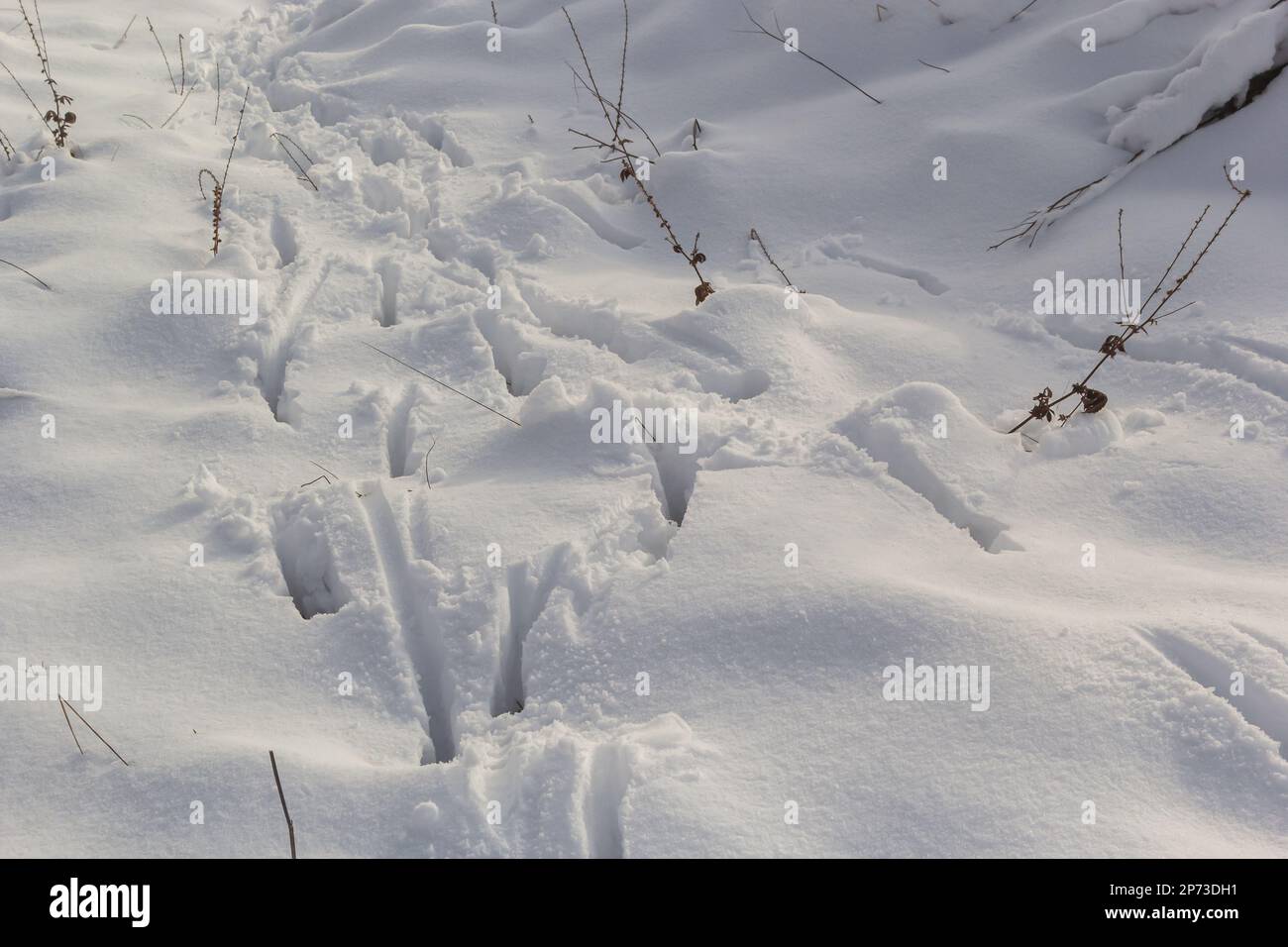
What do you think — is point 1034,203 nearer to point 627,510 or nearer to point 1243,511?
point 1243,511

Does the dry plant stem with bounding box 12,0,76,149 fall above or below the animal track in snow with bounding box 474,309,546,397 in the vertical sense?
above

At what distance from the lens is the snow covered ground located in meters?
1.94

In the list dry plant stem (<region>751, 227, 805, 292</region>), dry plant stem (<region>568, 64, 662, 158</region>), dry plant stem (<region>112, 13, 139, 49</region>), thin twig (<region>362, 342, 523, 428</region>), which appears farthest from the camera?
dry plant stem (<region>112, 13, 139, 49</region>)

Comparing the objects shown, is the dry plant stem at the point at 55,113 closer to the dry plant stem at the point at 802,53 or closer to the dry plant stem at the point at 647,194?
the dry plant stem at the point at 647,194

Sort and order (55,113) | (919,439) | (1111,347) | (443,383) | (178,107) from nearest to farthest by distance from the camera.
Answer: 1. (919,439)
2. (1111,347)
3. (443,383)
4. (55,113)
5. (178,107)

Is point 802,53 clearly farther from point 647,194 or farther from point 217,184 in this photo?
point 217,184

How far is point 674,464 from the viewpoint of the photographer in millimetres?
2775

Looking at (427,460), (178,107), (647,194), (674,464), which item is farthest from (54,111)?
(674,464)

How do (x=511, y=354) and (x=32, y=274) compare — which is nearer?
(x=511, y=354)

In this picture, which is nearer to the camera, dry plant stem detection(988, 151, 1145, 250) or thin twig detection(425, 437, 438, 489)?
thin twig detection(425, 437, 438, 489)

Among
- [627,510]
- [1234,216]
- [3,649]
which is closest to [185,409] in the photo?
[3,649]

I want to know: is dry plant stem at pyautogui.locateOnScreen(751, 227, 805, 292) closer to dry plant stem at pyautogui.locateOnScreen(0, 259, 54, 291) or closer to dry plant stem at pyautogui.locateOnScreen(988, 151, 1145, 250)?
dry plant stem at pyautogui.locateOnScreen(988, 151, 1145, 250)

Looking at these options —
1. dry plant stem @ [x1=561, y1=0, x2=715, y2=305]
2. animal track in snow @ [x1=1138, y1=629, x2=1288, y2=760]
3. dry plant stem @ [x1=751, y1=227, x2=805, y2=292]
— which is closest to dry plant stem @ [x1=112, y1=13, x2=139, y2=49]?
dry plant stem @ [x1=561, y1=0, x2=715, y2=305]

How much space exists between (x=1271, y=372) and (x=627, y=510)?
6.53 ft
